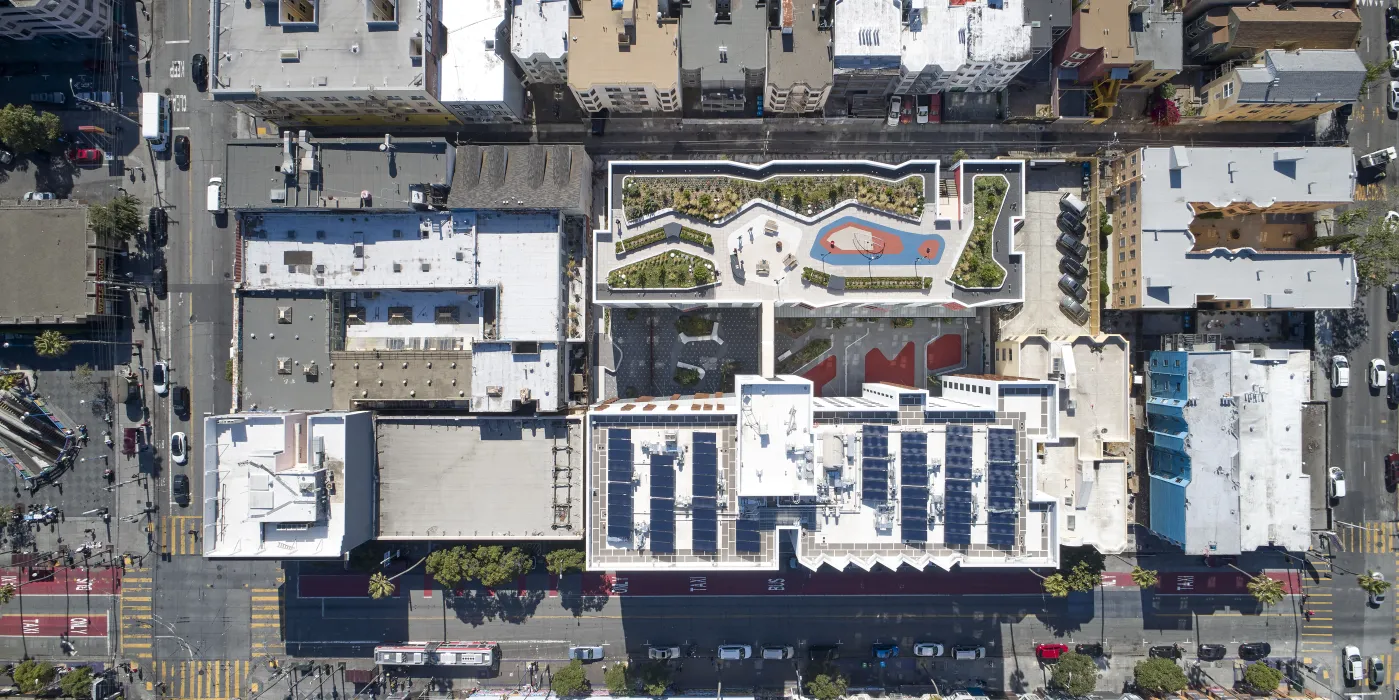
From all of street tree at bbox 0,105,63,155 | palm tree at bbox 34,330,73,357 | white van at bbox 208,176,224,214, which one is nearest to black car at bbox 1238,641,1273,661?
white van at bbox 208,176,224,214

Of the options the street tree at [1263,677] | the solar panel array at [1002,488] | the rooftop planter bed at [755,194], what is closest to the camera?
the solar panel array at [1002,488]

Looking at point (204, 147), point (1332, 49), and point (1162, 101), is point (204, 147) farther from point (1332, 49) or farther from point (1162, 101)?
point (1332, 49)

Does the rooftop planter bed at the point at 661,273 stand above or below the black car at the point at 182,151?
below

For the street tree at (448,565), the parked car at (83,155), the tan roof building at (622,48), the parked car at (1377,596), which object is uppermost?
the tan roof building at (622,48)

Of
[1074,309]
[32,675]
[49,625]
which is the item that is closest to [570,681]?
[32,675]

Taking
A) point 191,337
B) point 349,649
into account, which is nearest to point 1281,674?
point 349,649

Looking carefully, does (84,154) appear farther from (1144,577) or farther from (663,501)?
(1144,577)

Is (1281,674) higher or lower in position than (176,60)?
lower

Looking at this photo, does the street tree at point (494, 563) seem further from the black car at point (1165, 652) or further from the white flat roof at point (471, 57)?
the black car at point (1165, 652)

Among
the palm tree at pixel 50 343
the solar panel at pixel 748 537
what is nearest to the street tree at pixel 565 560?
the solar panel at pixel 748 537
